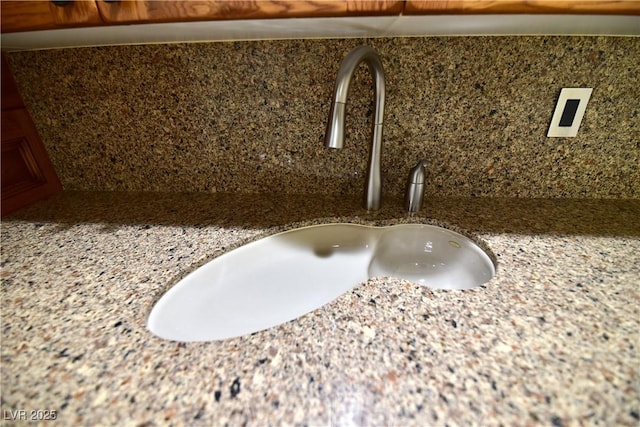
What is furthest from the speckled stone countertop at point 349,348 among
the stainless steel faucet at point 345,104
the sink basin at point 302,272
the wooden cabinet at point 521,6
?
the wooden cabinet at point 521,6

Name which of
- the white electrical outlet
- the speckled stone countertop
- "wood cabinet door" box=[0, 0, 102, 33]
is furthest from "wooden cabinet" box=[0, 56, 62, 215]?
the white electrical outlet

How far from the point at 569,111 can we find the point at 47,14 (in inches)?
43.3

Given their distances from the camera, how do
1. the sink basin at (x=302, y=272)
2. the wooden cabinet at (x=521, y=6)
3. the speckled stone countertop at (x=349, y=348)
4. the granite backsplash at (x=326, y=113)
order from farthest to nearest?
the granite backsplash at (x=326, y=113) → the sink basin at (x=302, y=272) → the wooden cabinet at (x=521, y=6) → the speckled stone countertop at (x=349, y=348)

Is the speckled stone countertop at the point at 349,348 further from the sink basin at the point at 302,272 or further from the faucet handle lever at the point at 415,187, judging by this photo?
the faucet handle lever at the point at 415,187

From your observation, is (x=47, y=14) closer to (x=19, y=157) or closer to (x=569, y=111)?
(x=19, y=157)

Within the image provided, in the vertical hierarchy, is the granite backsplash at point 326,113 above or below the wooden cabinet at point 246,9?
below

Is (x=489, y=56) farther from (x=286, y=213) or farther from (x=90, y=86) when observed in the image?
(x=90, y=86)

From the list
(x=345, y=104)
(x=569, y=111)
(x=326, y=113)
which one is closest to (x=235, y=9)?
(x=345, y=104)

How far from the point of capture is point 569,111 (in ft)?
2.38

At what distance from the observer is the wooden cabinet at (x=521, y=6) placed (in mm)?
420

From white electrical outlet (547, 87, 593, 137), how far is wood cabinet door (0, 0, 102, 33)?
99 centimetres

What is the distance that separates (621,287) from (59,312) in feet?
3.01

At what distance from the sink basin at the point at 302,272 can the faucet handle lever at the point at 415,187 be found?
55 mm

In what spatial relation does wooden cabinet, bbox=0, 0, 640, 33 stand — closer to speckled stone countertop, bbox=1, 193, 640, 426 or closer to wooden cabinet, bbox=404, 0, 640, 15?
wooden cabinet, bbox=404, 0, 640, 15
